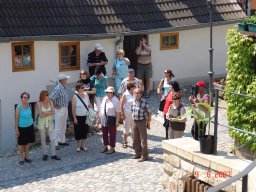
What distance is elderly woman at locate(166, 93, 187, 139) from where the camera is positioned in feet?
39.7

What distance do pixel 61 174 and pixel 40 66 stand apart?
574 centimetres

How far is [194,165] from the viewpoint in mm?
8625

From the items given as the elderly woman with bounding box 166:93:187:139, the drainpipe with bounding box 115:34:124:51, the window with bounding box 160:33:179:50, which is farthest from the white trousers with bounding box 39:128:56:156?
the window with bounding box 160:33:179:50

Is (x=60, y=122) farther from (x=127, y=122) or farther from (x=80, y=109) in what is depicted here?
(x=127, y=122)

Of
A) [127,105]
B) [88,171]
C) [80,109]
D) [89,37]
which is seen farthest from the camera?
[89,37]

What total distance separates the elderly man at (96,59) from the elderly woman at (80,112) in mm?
3828

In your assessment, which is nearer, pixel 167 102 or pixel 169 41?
pixel 167 102

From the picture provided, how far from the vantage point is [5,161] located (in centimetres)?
1335

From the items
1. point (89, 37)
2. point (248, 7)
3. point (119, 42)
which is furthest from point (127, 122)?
point (248, 7)

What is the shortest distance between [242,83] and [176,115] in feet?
6.87

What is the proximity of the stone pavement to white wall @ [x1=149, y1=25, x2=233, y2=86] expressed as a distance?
5.86m

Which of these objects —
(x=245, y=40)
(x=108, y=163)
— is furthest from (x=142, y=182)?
(x=245, y=40)

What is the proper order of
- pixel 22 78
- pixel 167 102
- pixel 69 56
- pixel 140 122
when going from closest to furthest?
pixel 140 122 → pixel 167 102 → pixel 22 78 → pixel 69 56

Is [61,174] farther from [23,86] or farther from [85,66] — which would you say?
[85,66]
